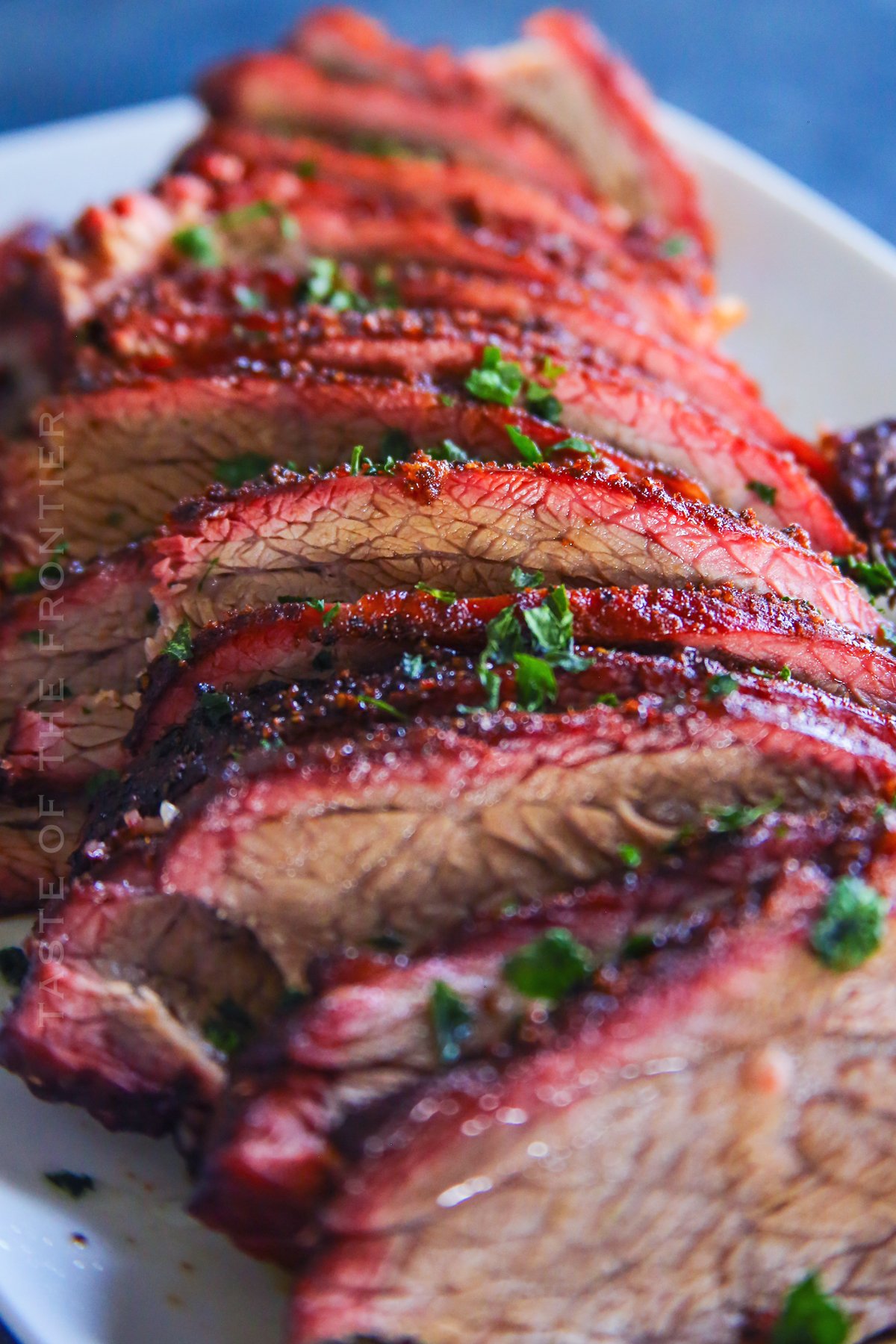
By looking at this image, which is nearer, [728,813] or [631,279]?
[728,813]

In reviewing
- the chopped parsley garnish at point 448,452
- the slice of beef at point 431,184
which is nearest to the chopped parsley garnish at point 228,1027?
the chopped parsley garnish at point 448,452

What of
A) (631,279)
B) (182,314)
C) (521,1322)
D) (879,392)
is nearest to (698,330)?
(631,279)

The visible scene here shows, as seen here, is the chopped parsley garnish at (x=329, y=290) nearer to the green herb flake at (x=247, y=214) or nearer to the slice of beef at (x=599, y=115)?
the green herb flake at (x=247, y=214)

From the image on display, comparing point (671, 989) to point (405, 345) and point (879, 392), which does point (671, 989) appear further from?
point (879, 392)

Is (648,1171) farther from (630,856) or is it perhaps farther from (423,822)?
(423,822)

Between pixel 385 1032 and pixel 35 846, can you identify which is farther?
pixel 35 846

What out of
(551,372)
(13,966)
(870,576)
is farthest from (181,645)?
(870,576)

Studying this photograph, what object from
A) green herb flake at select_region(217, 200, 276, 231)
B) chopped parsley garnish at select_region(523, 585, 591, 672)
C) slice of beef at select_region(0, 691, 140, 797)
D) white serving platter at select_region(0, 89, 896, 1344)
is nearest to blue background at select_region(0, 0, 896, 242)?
white serving platter at select_region(0, 89, 896, 1344)
